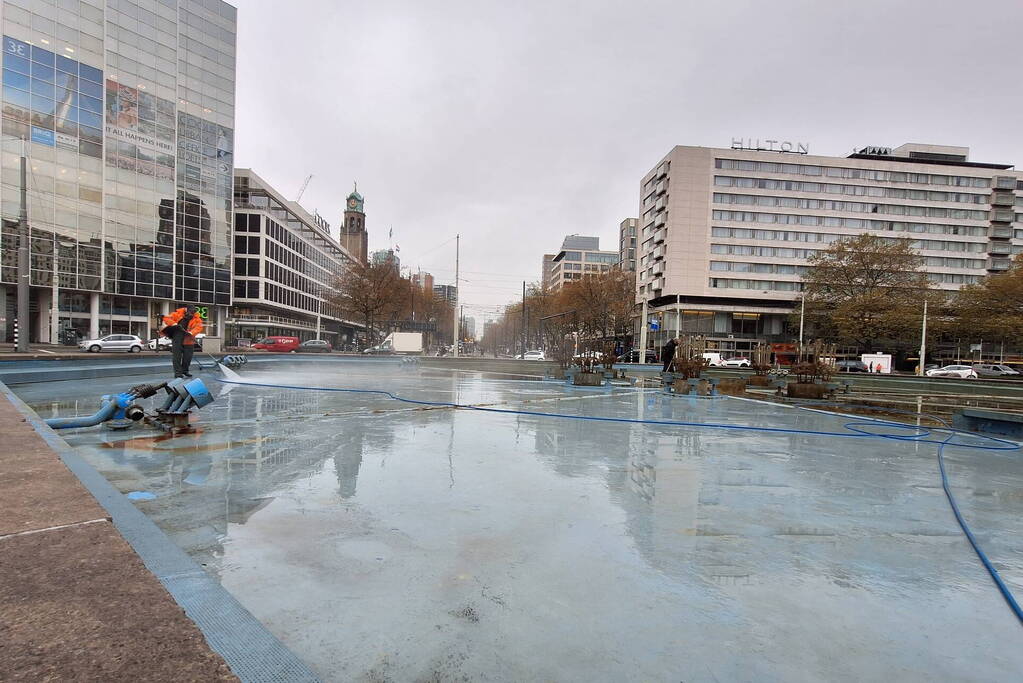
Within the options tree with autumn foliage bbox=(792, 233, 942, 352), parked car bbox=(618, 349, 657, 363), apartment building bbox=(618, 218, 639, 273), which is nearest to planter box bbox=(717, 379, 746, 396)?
parked car bbox=(618, 349, 657, 363)

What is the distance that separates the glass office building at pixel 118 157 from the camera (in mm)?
46344

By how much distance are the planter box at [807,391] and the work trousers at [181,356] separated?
17.3 metres

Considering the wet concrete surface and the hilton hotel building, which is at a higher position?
the hilton hotel building

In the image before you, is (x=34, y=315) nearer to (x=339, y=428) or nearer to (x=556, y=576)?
(x=339, y=428)

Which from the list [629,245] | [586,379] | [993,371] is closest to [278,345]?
[586,379]

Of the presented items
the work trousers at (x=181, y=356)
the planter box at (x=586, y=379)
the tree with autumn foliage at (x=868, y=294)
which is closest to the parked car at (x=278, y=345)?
the planter box at (x=586, y=379)

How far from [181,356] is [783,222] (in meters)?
72.8

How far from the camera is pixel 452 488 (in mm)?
5039

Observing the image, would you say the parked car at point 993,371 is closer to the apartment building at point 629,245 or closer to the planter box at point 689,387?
the planter box at point 689,387

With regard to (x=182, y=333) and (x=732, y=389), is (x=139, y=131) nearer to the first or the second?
(x=182, y=333)

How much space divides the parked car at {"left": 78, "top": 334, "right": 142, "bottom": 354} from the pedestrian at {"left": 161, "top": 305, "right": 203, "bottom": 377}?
29.1m

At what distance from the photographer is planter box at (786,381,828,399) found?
16.5 m

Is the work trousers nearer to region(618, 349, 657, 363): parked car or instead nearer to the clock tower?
region(618, 349, 657, 363): parked car

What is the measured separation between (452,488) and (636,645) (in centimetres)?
284
